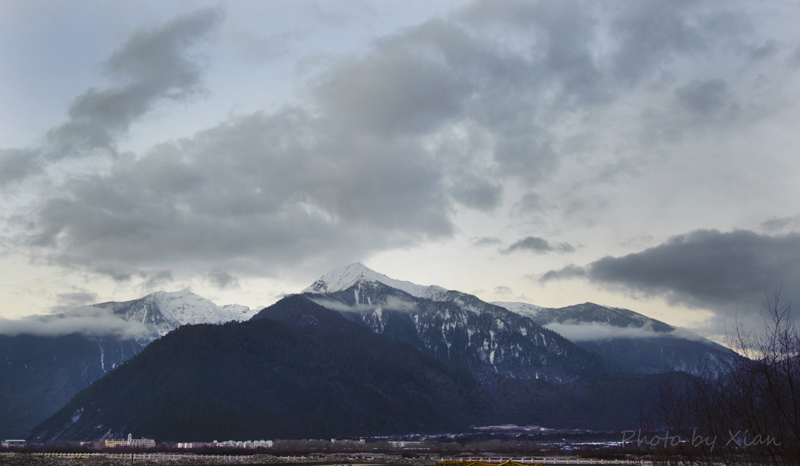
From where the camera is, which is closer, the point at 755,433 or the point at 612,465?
the point at 755,433

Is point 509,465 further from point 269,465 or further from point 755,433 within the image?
point 269,465

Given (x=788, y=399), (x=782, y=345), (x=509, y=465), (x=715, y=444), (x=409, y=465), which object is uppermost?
(x=782, y=345)

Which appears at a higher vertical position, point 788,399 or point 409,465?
point 788,399

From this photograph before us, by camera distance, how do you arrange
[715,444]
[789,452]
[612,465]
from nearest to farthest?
[789,452] < [715,444] < [612,465]

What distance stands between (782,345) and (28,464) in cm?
20637

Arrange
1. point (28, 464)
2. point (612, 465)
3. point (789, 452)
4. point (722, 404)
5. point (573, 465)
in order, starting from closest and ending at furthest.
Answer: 1. point (789, 452)
2. point (722, 404)
3. point (612, 465)
4. point (573, 465)
5. point (28, 464)

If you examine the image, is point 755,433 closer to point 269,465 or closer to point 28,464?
point 269,465

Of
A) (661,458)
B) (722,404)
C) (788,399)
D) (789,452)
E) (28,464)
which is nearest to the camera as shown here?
(789,452)

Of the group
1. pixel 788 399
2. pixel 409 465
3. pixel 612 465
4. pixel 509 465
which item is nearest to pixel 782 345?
pixel 788 399

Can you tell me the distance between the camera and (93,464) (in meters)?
199

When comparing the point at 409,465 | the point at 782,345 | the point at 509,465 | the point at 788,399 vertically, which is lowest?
the point at 409,465

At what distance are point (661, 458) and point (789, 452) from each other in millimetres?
18787

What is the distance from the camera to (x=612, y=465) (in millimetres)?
167875

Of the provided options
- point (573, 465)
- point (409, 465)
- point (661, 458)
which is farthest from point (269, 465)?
point (661, 458)
